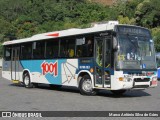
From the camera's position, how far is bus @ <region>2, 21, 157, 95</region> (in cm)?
1504

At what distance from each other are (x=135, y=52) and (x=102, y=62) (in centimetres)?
135

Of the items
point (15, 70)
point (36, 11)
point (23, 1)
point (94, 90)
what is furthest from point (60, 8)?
point (94, 90)

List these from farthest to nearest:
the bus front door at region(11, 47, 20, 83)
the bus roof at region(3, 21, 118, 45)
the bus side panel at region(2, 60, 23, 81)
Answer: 1. the bus front door at region(11, 47, 20, 83)
2. the bus side panel at region(2, 60, 23, 81)
3. the bus roof at region(3, 21, 118, 45)

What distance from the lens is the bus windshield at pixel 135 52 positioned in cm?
1503

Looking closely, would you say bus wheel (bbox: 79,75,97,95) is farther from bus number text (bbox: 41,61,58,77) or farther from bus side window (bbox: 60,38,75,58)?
bus number text (bbox: 41,61,58,77)

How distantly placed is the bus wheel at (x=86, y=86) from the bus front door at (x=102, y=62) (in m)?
0.56

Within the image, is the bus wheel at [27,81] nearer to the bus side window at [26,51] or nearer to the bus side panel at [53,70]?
the bus side panel at [53,70]

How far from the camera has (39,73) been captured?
20.5 metres

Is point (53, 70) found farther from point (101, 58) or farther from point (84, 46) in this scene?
point (101, 58)

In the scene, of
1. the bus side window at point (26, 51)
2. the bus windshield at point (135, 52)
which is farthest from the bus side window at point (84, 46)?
the bus side window at point (26, 51)

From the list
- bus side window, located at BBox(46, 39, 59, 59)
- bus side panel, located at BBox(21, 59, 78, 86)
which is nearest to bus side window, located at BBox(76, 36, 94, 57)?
bus side panel, located at BBox(21, 59, 78, 86)

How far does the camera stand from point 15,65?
75.4ft

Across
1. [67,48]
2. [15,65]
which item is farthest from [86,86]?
[15,65]

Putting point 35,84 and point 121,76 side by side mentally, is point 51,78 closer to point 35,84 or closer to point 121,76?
point 35,84
